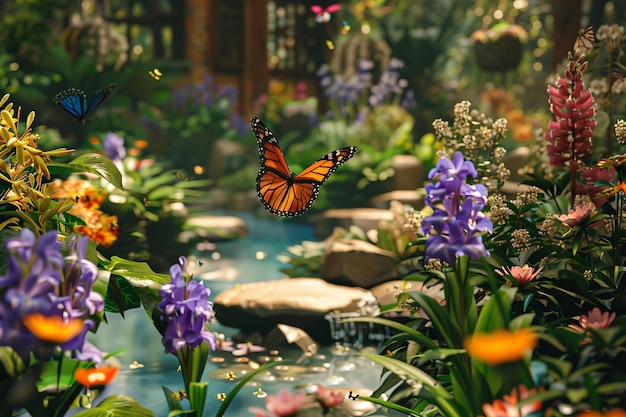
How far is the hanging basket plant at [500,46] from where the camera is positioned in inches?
473

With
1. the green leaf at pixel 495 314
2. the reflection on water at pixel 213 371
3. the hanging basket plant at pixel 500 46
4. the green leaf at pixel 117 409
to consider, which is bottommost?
the reflection on water at pixel 213 371

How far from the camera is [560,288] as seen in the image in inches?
119

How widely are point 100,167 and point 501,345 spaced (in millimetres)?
1795

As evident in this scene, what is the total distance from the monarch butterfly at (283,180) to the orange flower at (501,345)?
2.04 metres

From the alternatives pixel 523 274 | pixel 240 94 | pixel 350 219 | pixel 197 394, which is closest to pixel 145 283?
pixel 197 394

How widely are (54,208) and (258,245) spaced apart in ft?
20.8

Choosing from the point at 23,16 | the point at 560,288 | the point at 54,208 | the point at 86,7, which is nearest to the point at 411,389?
the point at 560,288

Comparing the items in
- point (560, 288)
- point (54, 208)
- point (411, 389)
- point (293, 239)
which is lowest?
point (293, 239)

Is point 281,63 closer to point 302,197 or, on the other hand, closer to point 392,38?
point 392,38

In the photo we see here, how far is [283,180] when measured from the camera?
501cm

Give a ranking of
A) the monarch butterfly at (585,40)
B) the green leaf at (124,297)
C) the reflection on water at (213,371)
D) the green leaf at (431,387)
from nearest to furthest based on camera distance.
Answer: the green leaf at (431,387) < the green leaf at (124,297) < the monarch butterfly at (585,40) < the reflection on water at (213,371)

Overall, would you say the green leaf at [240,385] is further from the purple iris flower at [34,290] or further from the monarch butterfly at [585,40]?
the monarch butterfly at [585,40]

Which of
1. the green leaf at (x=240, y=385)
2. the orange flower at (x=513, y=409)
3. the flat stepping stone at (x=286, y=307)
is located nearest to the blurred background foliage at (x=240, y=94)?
the flat stepping stone at (x=286, y=307)

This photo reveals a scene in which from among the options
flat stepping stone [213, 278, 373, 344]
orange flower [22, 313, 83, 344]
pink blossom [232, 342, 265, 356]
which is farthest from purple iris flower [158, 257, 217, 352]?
flat stepping stone [213, 278, 373, 344]
